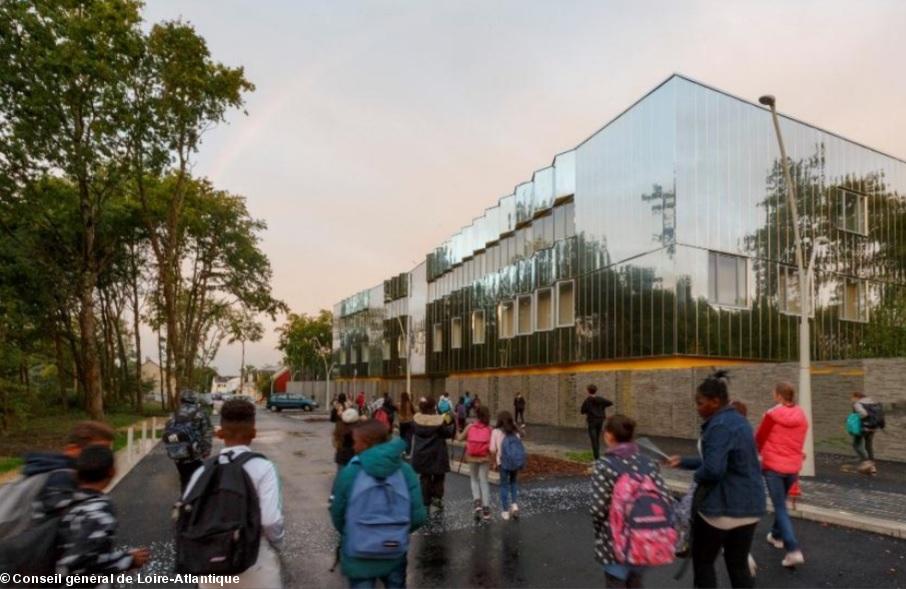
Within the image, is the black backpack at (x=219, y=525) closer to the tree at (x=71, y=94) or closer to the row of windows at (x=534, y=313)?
the tree at (x=71, y=94)

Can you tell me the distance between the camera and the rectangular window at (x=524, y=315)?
32656 millimetres

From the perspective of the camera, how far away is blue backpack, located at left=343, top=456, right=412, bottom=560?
4.03 metres

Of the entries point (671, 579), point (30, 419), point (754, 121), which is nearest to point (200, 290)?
point (30, 419)

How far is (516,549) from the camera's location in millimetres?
7863

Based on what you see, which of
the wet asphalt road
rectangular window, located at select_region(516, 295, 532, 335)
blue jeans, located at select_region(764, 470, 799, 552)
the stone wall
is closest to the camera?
the wet asphalt road

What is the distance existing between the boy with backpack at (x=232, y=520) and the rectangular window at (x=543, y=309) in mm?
27234

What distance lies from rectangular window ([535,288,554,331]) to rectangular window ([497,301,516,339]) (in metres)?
2.98

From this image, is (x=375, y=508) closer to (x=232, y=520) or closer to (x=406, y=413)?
(x=232, y=520)

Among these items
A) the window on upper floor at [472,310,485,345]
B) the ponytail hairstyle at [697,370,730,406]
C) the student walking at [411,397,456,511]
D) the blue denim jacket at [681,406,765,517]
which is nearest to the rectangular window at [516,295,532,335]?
the window on upper floor at [472,310,485,345]

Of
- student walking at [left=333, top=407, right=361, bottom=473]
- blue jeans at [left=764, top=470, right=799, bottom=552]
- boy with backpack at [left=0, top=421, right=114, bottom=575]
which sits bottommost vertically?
blue jeans at [left=764, top=470, right=799, bottom=552]

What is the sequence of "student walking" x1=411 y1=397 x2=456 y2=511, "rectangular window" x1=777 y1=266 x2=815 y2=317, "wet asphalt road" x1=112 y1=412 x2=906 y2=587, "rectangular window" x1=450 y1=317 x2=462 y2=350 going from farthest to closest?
"rectangular window" x1=450 y1=317 x2=462 y2=350 → "rectangular window" x1=777 y1=266 x2=815 y2=317 → "student walking" x1=411 y1=397 x2=456 y2=511 → "wet asphalt road" x1=112 y1=412 x2=906 y2=587

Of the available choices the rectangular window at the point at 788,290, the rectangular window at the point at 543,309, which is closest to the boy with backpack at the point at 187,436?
the rectangular window at the point at 788,290

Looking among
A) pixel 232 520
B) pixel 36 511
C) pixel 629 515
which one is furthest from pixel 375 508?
pixel 36 511

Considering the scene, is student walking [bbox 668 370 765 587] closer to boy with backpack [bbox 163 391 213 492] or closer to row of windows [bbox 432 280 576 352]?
boy with backpack [bbox 163 391 213 492]
